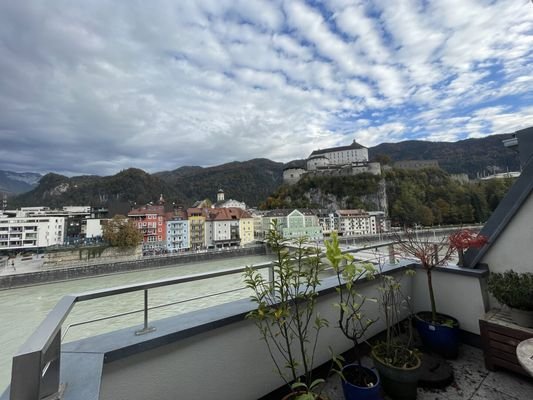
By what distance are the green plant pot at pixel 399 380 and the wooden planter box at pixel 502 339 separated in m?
0.83

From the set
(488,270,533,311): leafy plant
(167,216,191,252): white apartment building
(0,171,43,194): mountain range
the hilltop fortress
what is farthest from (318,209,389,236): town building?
(0,171,43,194): mountain range

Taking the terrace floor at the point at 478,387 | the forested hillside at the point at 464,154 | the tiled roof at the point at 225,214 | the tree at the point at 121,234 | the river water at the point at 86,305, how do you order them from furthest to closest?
1. the forested hillside at the point at 464,154
2. the tiled roof at the point at 225,214
3. the tree at the point at 121,234
4. the river water at the point at 86,305
5. the terrace floor at the point at 478,387

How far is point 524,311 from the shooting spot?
5.87 feet

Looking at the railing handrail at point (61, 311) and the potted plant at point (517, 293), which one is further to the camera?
the potted plant at point (517, 293)

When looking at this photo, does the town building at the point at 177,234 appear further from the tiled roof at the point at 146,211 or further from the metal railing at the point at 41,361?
the metal railing at the point at 41,361

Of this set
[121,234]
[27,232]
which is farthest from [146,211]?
[27,232]

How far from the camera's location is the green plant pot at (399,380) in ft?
5.08

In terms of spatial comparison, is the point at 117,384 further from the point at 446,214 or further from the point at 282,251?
the point at 446,214

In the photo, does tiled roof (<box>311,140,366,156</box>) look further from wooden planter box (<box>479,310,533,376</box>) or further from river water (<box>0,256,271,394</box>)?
wooden planter box (<box>479,310,533,376</box>)

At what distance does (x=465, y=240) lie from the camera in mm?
2305

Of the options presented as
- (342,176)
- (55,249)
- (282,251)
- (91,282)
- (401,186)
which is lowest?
(91,282)

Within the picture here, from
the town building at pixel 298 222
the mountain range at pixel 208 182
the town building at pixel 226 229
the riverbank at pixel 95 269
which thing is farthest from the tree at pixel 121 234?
the mountain range at pixel 208 182

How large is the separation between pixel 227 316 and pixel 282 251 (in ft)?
1.68

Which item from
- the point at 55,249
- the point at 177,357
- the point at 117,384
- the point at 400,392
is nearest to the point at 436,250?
the point at 400,392
